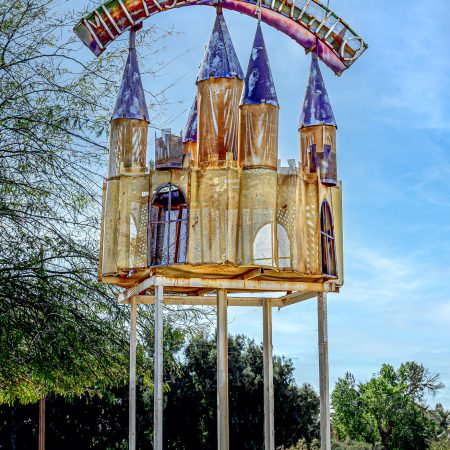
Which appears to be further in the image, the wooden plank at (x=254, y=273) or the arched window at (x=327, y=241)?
the arched window at (x=327, y=241)

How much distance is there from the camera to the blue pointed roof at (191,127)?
42.0 ft

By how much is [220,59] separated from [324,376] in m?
4.48

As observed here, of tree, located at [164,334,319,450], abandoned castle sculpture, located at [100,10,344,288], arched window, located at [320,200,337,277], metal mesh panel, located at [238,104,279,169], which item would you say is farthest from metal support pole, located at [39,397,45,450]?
metal mesh panel, located at [238,104,279,169]

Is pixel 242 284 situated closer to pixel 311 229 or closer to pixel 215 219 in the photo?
pixel 311 229

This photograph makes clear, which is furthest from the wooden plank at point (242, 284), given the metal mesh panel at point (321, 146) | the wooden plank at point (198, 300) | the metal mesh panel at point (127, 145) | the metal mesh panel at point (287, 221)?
the wooden plank at point (198, 300)

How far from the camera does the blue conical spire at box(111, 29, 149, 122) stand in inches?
458

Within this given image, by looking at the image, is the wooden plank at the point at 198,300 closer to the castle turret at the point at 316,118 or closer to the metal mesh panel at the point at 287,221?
the castle turret at the point at 316,118

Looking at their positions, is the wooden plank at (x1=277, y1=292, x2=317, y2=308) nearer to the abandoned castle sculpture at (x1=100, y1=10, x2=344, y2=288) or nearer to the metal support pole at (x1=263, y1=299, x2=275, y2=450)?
the metal support pole at (x1=263, y1=299, x2=275, y2=450)

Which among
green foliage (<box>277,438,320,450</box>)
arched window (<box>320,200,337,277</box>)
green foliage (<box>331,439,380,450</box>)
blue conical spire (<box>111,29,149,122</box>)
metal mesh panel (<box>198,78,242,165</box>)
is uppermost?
blue conical spire (<box>111,29,149,122</box>)

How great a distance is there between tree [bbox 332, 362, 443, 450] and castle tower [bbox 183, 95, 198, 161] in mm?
30350

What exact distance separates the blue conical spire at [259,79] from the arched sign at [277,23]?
100 centimetres

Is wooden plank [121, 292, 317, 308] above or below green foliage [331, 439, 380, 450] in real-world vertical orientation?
above

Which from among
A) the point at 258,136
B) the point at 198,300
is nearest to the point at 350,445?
the point at 198,300

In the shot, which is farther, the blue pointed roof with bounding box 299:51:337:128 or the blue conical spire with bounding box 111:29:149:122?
the blue pointed roof with bounding box 299:51:337:128
